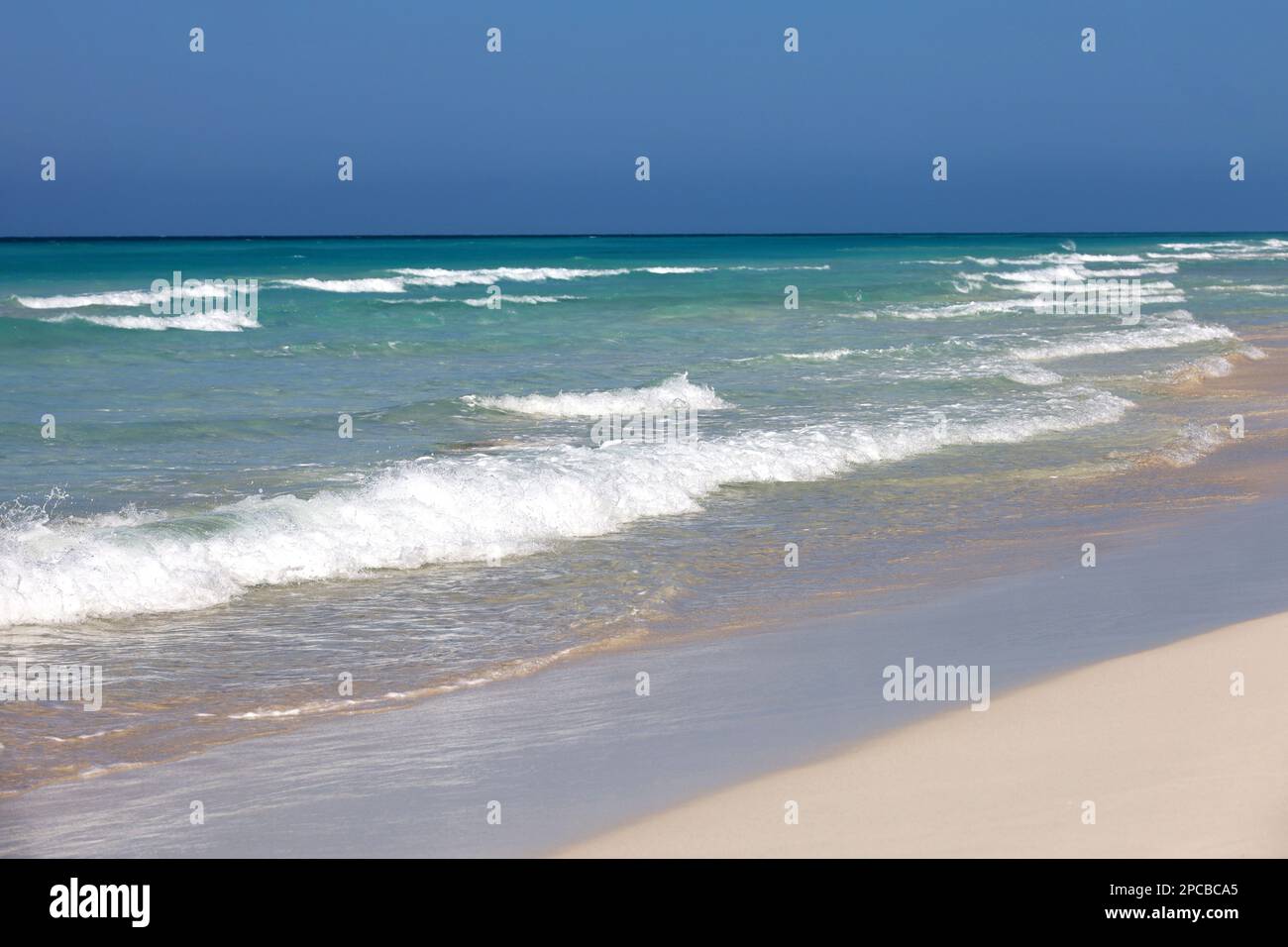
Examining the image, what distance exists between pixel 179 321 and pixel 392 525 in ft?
68.3

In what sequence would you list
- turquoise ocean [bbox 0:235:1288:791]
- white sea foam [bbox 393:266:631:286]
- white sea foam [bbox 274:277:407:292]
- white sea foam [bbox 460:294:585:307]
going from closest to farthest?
1. turquoise ocean [bbox 0:235:1288:791]
2. white sea foam [bbox 460:294:585:307]
3. white sea foam [bbox 274:277:407:292]
4. white sea foam [bbox 393:266:631:286]

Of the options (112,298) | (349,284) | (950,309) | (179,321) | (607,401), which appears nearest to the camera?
(607,401)

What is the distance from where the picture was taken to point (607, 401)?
15977 millimetres

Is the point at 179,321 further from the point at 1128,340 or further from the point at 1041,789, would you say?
the point at 1041,789

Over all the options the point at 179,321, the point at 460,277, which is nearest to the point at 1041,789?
the point at 179,321

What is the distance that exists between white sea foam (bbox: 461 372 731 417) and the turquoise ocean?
59mm

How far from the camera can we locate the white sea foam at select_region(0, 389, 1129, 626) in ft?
23.8

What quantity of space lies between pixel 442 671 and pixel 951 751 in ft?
8.16

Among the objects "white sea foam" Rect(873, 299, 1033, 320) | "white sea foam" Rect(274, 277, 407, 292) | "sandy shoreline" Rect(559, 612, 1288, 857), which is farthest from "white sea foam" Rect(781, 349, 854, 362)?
"white sea foam" Rect(274, 277, 407, 292)

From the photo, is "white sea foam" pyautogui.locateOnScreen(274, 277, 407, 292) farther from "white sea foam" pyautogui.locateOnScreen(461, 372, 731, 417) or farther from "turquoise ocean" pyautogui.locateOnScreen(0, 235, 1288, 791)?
"white sea foam" pyautogui.locateOnScreen(461, 372, 731, 417)

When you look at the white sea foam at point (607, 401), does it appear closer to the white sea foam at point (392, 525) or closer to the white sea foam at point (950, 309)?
the white sea foam at point (392, 525)

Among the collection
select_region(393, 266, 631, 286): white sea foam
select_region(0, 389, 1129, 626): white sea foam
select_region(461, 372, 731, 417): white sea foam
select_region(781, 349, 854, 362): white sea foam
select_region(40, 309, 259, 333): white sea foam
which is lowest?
select_region(0, 389, 1129, 626): white sea foam
